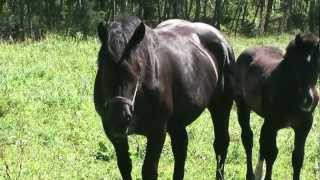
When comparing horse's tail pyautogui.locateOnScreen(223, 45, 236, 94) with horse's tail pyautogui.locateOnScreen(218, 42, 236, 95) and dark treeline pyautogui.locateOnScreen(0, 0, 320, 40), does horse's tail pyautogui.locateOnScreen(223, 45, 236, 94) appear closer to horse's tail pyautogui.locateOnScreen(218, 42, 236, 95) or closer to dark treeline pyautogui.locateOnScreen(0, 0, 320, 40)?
horse's tail pyautogui.locateOnScreen(218, 42, 236, 95)

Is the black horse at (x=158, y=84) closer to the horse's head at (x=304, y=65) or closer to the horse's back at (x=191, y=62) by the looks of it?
the horse's back at (x=191, y=62)

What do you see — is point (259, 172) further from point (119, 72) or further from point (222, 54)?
point (119, 72)

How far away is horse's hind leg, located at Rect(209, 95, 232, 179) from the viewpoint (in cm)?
616

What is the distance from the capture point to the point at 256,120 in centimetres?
988

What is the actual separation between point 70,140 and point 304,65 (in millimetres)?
3600

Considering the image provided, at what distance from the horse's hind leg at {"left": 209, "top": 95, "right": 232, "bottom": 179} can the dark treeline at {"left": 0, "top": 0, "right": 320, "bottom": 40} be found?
18.6 meters

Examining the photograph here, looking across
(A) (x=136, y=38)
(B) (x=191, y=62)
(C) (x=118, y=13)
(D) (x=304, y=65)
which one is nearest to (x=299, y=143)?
(D) (x=304, y=65)

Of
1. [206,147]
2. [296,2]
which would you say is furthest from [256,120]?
[296,2]

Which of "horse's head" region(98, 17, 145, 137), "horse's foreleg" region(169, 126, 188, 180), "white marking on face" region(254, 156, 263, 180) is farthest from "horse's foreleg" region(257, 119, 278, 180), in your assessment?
"horse's head" region(98, 17, 145, 137)

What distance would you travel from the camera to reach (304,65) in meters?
5.25

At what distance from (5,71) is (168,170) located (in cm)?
599

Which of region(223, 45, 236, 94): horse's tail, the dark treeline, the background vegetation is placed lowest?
the dark treeline

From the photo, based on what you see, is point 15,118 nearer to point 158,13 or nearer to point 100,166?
point 100,166

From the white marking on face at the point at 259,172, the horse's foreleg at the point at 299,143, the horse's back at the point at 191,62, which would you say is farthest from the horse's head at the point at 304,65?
the white marking on face at the point at 259,172
